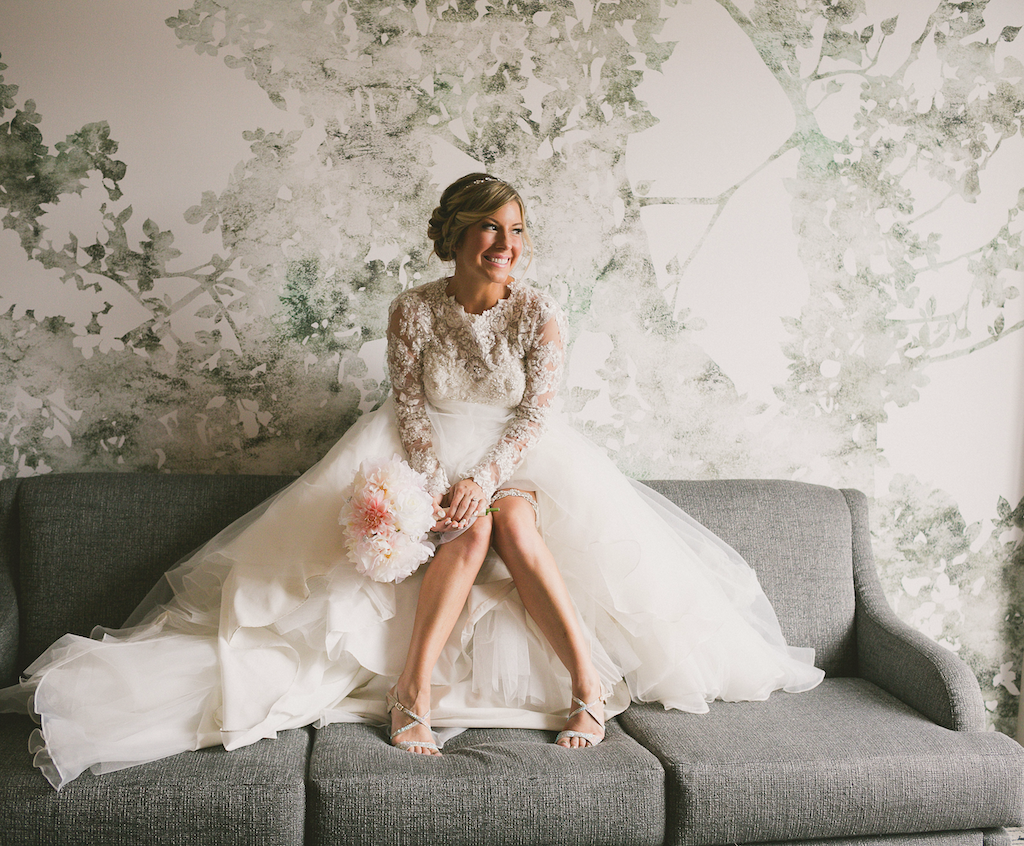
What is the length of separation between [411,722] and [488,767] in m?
0.25

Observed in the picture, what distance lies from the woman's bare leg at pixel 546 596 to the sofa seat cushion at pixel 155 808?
25.4 inches

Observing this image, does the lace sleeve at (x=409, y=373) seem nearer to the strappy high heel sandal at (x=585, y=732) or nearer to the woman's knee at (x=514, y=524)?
the woman's knee at (x=514, y=524)

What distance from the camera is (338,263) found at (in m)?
2.37

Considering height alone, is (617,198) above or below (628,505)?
above

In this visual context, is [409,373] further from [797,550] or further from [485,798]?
[797,550]

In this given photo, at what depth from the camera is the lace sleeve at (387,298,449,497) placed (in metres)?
2.10

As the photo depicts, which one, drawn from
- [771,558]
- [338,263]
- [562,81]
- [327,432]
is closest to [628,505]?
[771,558]

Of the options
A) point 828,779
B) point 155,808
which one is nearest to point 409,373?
point 155,808

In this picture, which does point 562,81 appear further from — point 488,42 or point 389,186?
point 389,186

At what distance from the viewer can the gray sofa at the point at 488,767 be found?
1.48 meters

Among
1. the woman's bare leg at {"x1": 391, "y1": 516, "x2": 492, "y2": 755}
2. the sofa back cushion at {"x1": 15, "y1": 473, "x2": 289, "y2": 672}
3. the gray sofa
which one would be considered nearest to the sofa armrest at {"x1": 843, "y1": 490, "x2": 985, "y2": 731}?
the gray sofa

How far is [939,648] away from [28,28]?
9.95ft

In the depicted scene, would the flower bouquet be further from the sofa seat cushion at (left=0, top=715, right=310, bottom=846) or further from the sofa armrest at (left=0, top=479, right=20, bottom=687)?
the sofa armrest at (left=0, top=479, right=20, bottom=687)

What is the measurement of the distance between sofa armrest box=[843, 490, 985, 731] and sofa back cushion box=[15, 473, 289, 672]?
1.81m
